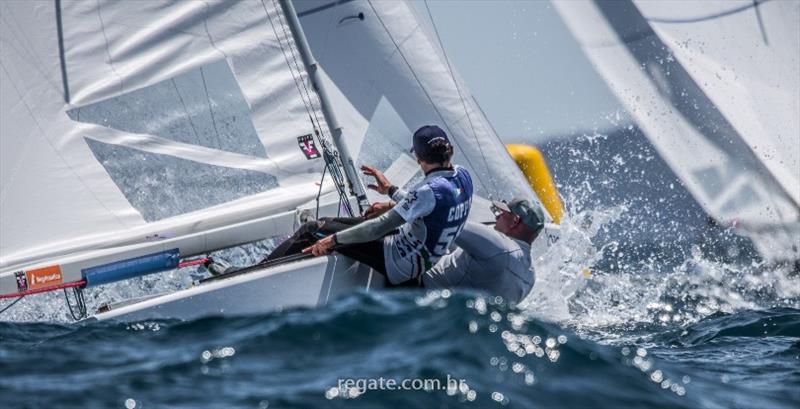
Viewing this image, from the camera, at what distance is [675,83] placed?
21.0 feet

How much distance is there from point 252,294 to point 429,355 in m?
1.15

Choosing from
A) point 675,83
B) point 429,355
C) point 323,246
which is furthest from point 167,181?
point 675,83

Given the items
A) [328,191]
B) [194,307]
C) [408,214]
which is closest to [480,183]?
[328,191]

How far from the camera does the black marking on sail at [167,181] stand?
480 cm

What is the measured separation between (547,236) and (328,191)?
3.55 ft

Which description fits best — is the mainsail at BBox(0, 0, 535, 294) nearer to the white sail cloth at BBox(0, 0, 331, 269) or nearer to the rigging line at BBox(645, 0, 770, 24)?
the white sail cloth at BBox(0, 0, 331, 269)

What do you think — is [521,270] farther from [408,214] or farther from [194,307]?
[194,307]

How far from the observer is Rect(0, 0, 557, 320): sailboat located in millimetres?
4594

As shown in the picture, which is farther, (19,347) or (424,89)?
(424,89)

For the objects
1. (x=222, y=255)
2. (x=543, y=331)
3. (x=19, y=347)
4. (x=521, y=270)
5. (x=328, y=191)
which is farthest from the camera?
(x=222, y=255)

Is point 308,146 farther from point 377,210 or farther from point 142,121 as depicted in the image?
point 142,121

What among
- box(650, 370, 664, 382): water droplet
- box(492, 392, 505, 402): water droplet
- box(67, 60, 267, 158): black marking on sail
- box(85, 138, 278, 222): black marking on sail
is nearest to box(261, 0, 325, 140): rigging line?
box(67, 60, 267, 158): black marking on sail

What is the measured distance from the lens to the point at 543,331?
141 inches

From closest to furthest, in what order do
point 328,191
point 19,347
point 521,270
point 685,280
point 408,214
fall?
point 19,347 → point 408,214 → point 521,270 → point 328,191 → point 685,280
